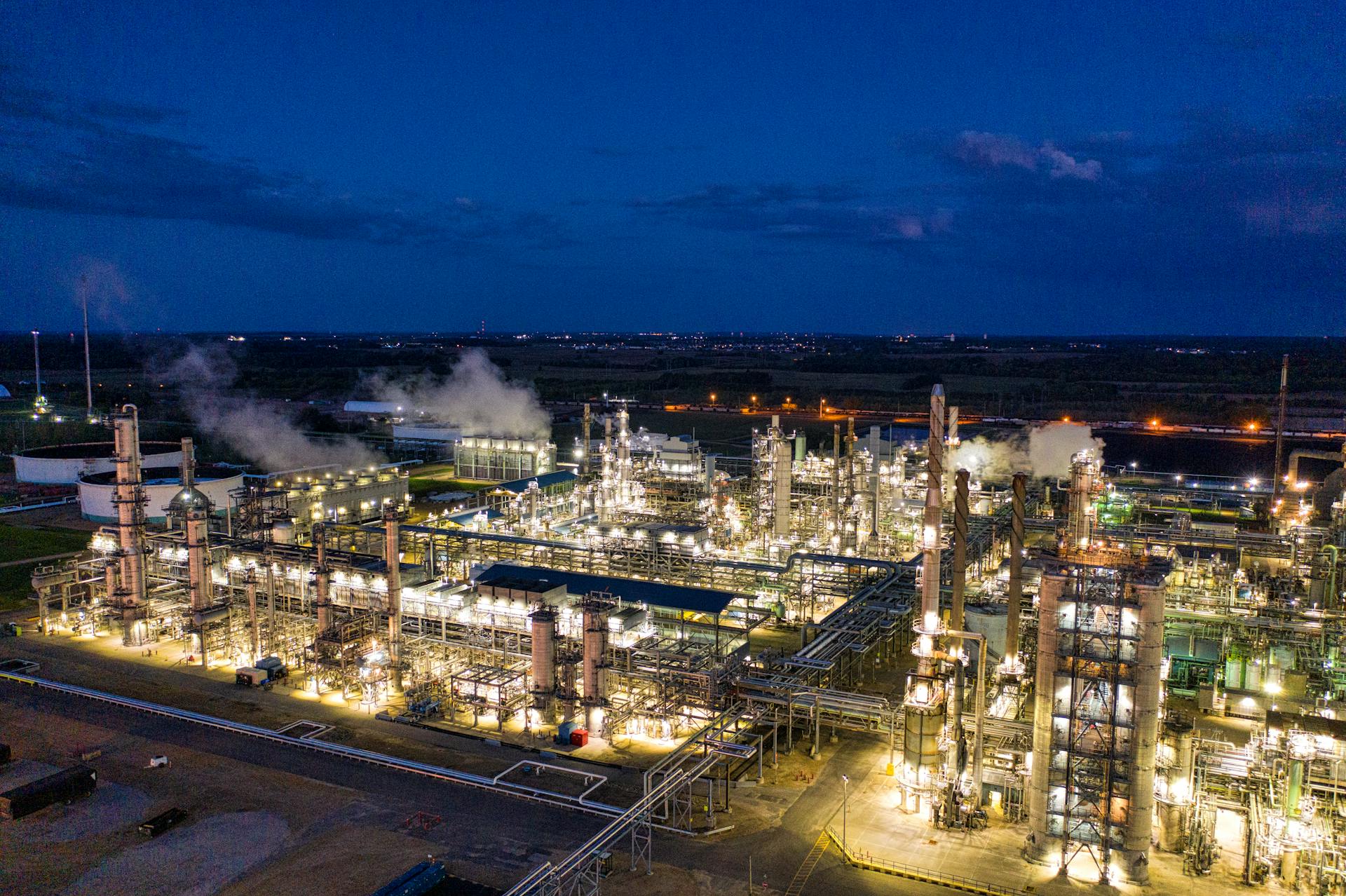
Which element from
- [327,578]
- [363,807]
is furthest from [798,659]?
[327,578]

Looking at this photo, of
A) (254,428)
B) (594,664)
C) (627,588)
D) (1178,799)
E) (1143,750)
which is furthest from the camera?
(254,428)

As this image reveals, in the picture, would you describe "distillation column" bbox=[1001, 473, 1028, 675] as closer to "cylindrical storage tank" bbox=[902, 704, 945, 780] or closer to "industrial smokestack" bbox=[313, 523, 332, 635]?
"cylindrical storage tank" bbox=[902, 704, 945, 780]

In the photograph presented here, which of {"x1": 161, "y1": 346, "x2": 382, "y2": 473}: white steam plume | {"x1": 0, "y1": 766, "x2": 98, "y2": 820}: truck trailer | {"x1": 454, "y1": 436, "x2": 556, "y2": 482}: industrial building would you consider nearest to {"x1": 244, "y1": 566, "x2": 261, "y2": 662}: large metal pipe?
{"x1": 0, "y1": 766, "x2": 98, "y2": 820}: truck trailer

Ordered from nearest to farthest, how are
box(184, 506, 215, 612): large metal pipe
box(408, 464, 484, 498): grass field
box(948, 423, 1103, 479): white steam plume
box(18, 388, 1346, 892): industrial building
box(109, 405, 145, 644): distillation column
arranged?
box(18, 388, 1346, 892): industrial building → box(184, 506, 215, 612): large metal pipe → box(109, 405, 145, 644): distillation column → box(948, 423, 1103, 479): white steam plume → box(408, 464, 484, 498): grass field

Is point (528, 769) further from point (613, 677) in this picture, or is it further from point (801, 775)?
point (801, 775)

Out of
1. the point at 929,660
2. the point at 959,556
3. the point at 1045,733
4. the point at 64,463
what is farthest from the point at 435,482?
the point at 1045,733

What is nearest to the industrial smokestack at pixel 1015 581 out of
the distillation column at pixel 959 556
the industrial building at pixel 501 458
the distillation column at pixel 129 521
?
the distillation column at pixel 959 556

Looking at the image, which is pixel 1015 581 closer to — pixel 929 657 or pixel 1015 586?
pixel 1015 586

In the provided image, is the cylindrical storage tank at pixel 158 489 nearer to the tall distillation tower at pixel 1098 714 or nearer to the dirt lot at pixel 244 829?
the dirt lot at pixel 244 829
